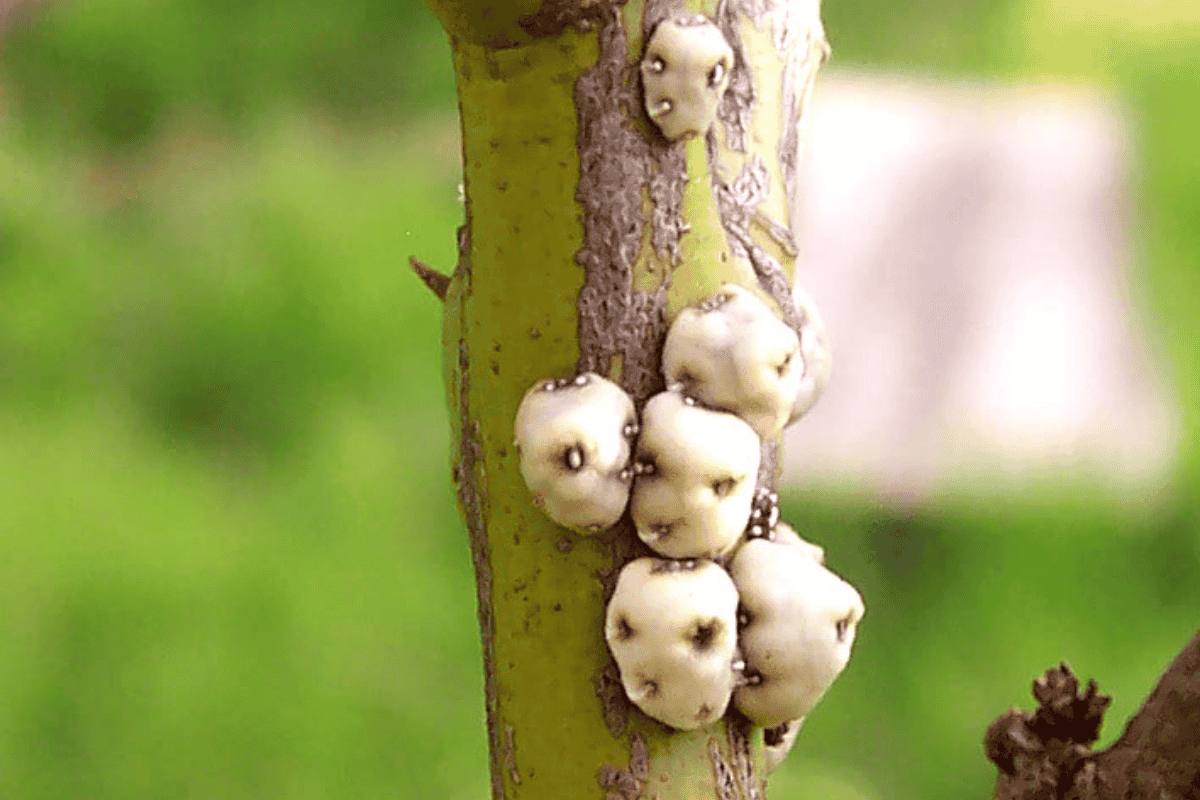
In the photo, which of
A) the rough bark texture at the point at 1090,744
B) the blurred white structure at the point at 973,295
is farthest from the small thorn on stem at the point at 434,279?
the blurred white structure at the point at 973,295

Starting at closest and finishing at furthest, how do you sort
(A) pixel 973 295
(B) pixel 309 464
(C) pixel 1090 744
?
(C) pixel 1090 744 < (B) pixel 309 464 < (A) pixel 973 295

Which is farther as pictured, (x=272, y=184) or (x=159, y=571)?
(x=272, y=184)

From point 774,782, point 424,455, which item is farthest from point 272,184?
point 774,782

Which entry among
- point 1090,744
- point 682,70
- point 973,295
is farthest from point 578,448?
point 973,295

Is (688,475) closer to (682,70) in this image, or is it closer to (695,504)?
(695,504)

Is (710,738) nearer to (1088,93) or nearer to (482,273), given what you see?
(482,273)

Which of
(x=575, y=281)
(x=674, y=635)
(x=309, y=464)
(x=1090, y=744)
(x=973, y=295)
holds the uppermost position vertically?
(x=575, y=281)
